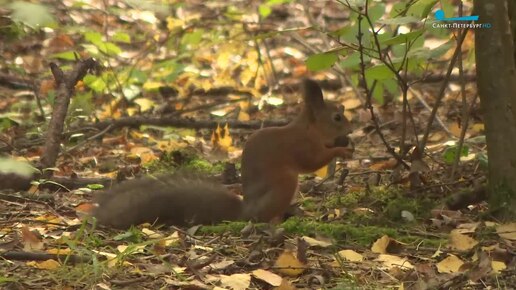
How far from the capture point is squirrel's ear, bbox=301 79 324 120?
398 cm

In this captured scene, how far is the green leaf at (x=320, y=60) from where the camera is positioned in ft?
11.5

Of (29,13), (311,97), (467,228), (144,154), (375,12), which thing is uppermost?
(29,13)

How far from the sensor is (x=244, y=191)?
3.64 m

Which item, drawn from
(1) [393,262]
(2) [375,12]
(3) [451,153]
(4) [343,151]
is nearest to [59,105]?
(4) [343,151]

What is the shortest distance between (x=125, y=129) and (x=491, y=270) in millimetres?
3526

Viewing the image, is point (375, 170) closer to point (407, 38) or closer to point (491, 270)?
point (407, 38)

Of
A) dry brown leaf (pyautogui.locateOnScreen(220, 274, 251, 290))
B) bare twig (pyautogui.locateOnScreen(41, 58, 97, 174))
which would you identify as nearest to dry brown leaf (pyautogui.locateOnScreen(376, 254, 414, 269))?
dry brown leaf (pyautogui.locateOnScreen(220, 274, 251, 290))

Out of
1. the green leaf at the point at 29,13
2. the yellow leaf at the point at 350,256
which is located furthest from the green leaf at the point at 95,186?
the green leaf at the point at 29,13

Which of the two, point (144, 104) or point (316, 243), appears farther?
point (144, 104)

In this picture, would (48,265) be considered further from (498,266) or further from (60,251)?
(498,266)

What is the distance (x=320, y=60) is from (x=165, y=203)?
83cm

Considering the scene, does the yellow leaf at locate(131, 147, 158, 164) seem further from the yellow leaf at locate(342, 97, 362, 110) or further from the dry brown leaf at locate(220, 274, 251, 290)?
the dry brown leaf at locate(220, 274, 251, 290)

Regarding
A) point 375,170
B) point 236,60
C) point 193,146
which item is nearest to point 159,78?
point 236,60

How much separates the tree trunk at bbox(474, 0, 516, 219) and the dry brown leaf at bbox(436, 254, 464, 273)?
54 cm
